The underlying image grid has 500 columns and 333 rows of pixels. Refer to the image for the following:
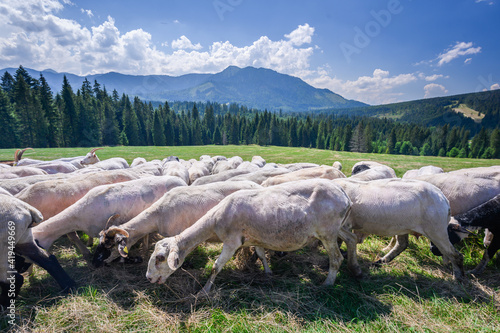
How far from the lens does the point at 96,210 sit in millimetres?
7016

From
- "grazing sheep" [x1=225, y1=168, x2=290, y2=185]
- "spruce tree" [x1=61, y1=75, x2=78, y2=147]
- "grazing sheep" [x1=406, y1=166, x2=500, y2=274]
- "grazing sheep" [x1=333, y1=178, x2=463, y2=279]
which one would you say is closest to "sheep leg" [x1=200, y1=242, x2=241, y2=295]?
"grazing sheep" [x1=333, y1=178, x2=463, y2=279]

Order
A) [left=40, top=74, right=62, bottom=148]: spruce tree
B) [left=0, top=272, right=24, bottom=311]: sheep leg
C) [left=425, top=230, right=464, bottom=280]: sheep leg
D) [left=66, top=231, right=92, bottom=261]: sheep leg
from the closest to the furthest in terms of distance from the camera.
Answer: [left=0, top=272, right=24, bottom=311]: sheep leg, [left=425, top=230, right=464, bottom=280]: sheep leg, [left=66, top=231, right=92, bottom=261]: sheep leg, [left=40, top=74, right=62, bottom=148]: spruce tree

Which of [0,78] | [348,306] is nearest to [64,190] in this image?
[348,306]

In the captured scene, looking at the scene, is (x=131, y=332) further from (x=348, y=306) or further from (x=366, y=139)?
(x=366, y=139)

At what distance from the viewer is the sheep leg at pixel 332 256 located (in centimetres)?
562

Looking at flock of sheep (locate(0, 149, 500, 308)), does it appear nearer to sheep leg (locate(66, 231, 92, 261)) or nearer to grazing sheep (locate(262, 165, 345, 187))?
sheep leg (locate(66, 231, 92, 261))

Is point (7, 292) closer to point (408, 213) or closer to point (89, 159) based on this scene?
point (408, 213)

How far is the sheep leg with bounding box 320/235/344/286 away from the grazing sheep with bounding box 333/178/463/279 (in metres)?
1.28

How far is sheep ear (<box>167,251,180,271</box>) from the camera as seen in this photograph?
4921 mm

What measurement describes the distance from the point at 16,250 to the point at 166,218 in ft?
11.3

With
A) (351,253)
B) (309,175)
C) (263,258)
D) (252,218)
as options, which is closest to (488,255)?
(351,253)

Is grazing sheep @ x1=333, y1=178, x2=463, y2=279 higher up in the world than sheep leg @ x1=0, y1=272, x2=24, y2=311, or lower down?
higher up

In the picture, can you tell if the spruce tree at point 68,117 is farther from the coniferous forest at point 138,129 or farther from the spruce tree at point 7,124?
the spruce tree at point 7,124

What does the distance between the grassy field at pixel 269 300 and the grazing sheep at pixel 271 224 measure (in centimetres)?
61
